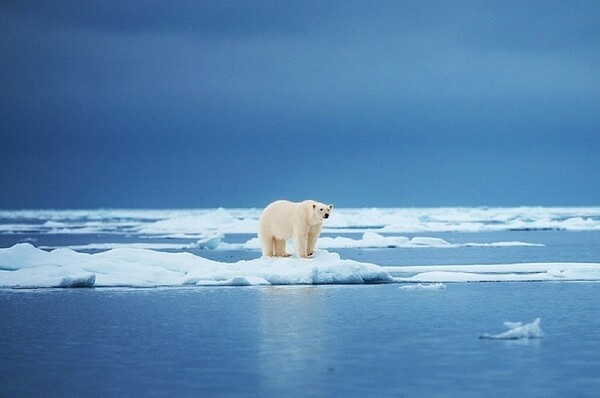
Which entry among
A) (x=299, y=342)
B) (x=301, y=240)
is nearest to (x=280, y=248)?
(x=301, y=240)

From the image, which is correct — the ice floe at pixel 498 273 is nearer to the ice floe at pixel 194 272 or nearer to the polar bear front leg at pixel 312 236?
the ice floe at pixel 194 272

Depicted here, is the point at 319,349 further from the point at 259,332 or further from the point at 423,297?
the point at 423,297

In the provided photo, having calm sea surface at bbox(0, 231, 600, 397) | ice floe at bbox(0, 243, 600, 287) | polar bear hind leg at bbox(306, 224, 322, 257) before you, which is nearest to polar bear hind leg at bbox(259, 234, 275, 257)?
polar bear hind leg at bbox(306, 224, 322, 257)

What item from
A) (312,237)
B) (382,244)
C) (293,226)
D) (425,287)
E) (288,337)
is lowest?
(288,337)

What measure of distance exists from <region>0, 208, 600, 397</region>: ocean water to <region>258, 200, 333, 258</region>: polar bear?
1066 mm

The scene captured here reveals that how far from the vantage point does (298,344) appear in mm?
10023

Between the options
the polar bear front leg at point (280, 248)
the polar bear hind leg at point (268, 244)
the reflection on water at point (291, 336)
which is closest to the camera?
the reflection on water at point (291, 336)

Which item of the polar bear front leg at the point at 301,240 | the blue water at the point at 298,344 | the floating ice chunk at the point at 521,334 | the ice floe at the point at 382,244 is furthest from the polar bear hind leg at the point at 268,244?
the ice floe at the point at 382,244

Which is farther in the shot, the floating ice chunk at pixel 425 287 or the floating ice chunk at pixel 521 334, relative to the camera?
the floating ice chunk at pixel 425 287

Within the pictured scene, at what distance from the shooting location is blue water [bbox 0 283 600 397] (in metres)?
8.03

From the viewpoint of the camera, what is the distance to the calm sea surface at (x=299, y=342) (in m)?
8.05

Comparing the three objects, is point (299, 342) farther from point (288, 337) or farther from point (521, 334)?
point (521, 334)

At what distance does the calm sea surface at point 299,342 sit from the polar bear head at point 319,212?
1870 millimetres

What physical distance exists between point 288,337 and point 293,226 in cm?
740
